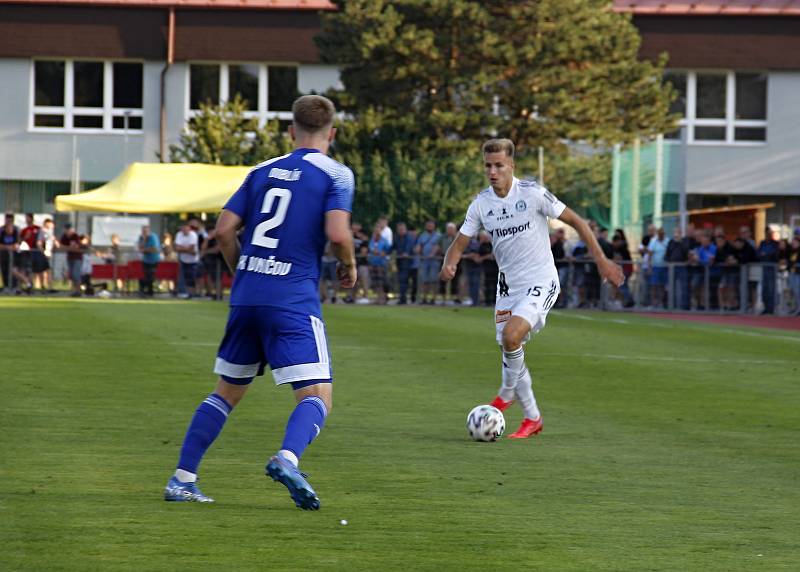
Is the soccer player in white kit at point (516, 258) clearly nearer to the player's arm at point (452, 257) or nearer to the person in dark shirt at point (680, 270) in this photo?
the player's arm at point (452, 257)

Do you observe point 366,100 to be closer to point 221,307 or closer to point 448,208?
point 448,208

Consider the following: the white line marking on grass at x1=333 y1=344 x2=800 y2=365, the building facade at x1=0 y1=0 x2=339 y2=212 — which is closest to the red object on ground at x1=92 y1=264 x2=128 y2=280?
the building facade at x1=0 y1=0 x2=339 y2=212

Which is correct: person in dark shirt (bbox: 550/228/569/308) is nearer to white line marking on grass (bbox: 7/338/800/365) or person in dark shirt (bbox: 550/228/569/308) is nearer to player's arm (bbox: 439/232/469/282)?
white line marking on grass (bbox: 7/338/800/365)

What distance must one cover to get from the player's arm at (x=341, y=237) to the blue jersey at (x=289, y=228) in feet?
0.13

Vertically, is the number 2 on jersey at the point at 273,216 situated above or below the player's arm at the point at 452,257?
above

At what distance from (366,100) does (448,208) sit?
5542mm

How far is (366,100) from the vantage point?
45312mm

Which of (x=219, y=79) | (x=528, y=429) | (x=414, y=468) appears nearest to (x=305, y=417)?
(x=414, y=468)

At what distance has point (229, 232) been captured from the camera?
7.34 metres

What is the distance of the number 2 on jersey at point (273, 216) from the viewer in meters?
7.26

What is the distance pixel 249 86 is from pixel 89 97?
5421mm

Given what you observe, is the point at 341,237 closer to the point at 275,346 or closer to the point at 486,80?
the point at 275,346

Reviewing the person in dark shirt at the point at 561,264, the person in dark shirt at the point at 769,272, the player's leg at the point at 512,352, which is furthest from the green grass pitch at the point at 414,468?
the person in dark shirt at the point at 561,264

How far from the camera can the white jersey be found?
11188 millimetres
